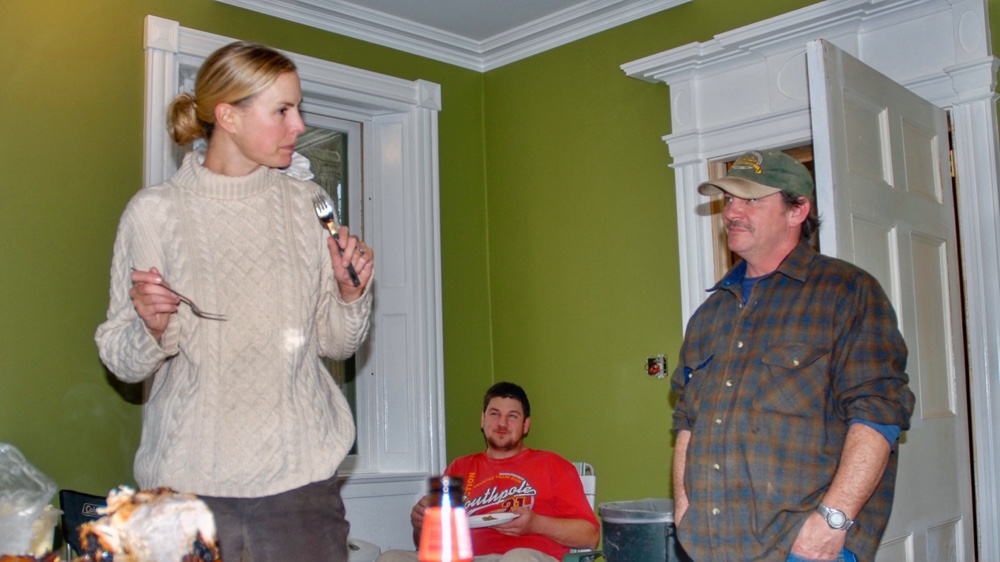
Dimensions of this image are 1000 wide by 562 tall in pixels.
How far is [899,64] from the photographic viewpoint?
3.34 metres

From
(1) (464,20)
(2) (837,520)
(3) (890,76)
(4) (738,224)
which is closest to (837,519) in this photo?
(2) (837,520)

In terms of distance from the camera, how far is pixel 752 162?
7.39 ft

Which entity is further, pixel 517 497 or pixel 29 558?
pixel 517 497

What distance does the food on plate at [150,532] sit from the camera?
92 cm

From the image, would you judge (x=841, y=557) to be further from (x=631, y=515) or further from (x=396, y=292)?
(x=396, y=292)

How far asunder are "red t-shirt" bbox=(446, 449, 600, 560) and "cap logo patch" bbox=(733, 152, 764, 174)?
1.68m

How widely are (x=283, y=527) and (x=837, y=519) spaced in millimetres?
1137

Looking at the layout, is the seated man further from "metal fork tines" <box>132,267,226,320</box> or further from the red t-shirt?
"metal fork tines" <box>132,267,226,320</box>

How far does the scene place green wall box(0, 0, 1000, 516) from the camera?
324 centimetres

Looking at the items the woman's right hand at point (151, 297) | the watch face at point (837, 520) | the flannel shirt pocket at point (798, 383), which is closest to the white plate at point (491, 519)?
the flannel shirt pocket at point (798, 383)

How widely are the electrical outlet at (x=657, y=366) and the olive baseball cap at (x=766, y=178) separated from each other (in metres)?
1.77

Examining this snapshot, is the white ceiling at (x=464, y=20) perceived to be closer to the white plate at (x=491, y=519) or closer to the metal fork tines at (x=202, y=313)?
the white plate at (x=491, y=519)

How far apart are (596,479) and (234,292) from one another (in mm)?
2961

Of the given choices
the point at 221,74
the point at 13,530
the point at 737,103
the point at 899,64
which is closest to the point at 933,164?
the point at 899,64
